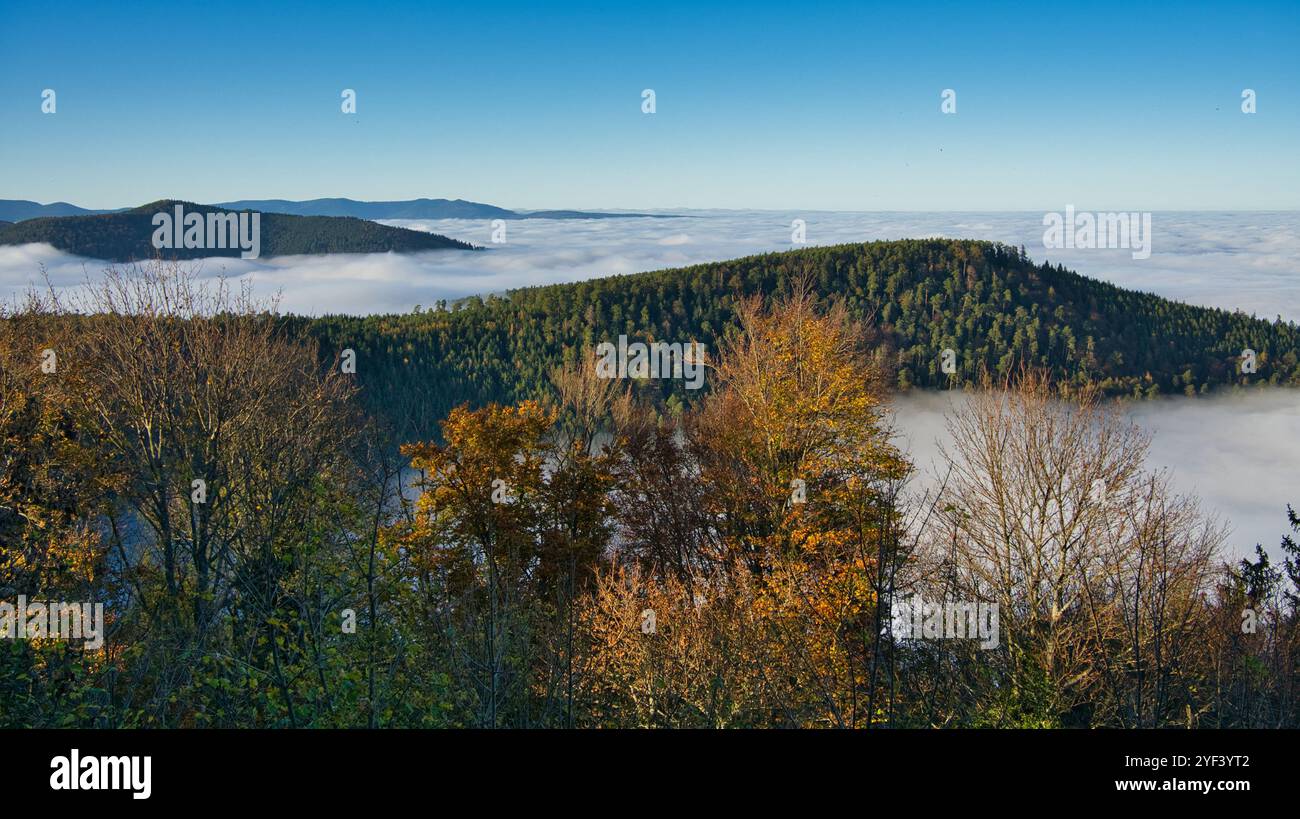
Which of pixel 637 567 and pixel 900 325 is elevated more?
pixel 900 325

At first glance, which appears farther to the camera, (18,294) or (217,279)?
(18,294)

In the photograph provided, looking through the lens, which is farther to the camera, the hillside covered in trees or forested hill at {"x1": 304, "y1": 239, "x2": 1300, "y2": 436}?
forested hill at {"x1": 304, "y1": 239, "x2": 1300, "y2": 436}

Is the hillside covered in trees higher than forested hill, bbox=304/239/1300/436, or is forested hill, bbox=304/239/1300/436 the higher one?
forested hill, bbox=304/239/1300/436

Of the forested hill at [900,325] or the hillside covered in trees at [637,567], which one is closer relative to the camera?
the hillside covered in trees at [637,567]

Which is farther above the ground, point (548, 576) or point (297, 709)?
point (297, 709)

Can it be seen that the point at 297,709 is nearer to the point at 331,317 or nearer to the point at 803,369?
the point at 803,369

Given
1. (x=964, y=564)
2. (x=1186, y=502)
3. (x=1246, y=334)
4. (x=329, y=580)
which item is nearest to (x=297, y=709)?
(x=329, y=580)

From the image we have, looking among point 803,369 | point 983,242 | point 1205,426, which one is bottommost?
point 1205,426

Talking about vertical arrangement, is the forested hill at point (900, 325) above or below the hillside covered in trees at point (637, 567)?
above
